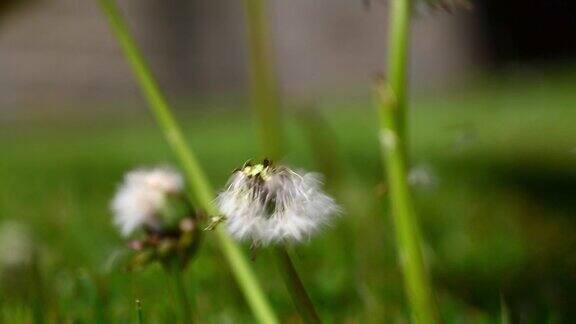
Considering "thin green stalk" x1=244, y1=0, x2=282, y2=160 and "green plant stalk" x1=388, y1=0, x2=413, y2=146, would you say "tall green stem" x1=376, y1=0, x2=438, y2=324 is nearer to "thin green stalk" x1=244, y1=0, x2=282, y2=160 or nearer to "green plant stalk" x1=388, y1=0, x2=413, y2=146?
"green plant stalk" x1=388, y1=0, x2=413, y2=146

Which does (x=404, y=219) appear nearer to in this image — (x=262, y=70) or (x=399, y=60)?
(x=399, y=60)

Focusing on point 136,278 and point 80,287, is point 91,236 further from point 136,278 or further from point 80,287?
point 80,287

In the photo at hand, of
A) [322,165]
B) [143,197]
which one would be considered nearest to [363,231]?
[322,165]

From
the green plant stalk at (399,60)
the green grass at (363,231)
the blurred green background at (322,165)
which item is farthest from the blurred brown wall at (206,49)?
the green plant stalk at (399,60)

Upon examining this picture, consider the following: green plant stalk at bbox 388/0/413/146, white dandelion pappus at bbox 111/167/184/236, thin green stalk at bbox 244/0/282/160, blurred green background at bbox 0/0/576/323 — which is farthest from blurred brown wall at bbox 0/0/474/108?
green plant stalk at bbox 388/0/413/146

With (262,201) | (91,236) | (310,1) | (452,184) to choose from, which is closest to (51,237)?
(91,236)

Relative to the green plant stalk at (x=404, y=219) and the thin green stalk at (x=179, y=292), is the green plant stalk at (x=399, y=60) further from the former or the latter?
the thin green stalk at (x=179, y=292)

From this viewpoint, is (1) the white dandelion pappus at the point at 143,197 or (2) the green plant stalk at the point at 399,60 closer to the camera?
(2) the green plant stalk at the point at 399,60
